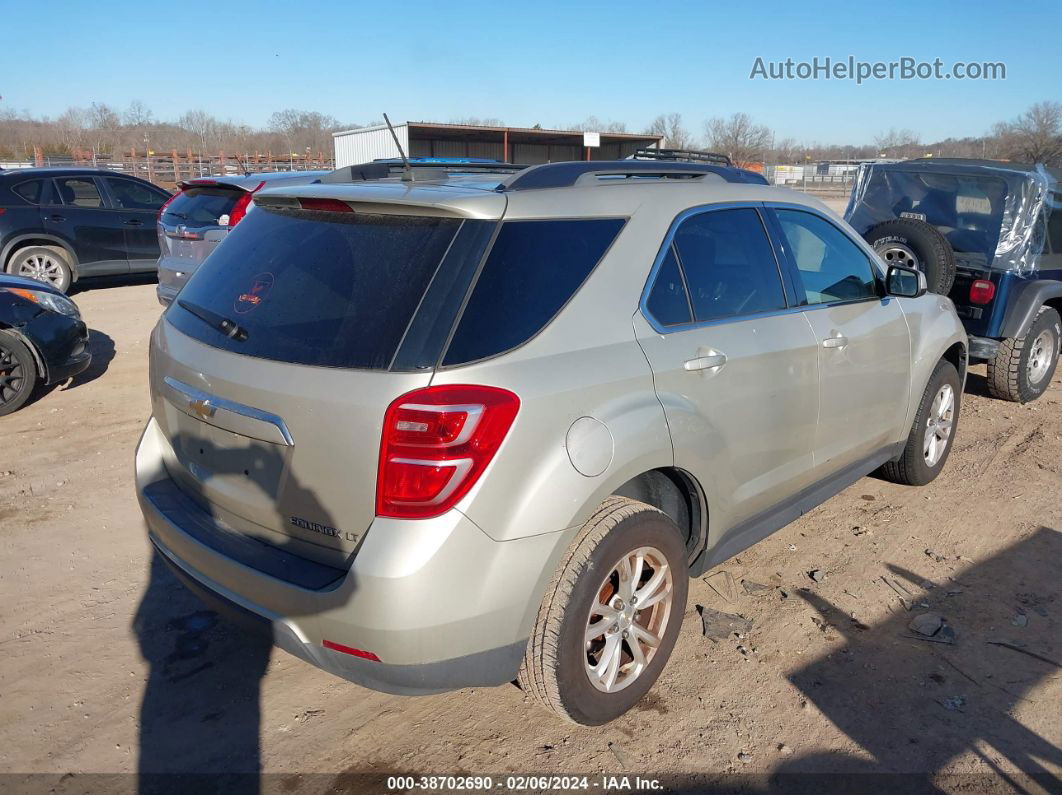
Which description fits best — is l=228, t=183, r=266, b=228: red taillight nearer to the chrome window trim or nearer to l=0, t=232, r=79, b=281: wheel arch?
l=0, t=232, r=79, b=281: wheel arch

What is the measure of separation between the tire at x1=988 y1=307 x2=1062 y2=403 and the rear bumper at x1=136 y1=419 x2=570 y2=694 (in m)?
5.59

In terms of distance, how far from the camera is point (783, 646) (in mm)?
3348

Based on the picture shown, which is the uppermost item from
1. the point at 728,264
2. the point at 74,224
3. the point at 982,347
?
the point at 728,264

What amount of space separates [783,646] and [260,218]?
8.84 feet

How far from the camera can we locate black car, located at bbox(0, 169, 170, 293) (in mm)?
10469

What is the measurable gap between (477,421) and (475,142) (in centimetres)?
3517

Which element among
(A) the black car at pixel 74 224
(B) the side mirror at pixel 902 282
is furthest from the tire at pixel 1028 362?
(A) the black car at pixel 74 224

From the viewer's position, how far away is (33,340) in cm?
611

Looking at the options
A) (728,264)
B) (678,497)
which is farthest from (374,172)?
(678,497)

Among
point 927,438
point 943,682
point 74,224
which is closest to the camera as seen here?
point 943,682

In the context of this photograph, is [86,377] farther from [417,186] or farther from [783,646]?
[783,646]

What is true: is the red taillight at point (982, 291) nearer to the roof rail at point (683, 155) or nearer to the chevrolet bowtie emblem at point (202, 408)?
the roof rail at point (683, 155)

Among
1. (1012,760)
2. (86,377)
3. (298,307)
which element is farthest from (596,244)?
(86,377)

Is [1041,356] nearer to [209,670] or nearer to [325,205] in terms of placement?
[325,205]
